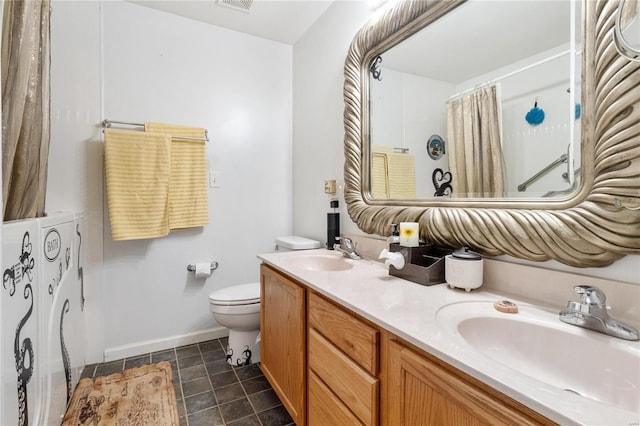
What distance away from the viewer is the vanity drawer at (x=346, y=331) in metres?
0.82

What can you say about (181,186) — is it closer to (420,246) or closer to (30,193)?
(30,193)

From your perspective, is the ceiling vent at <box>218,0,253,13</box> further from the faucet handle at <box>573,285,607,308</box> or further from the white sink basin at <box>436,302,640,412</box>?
the faucet handle at <box>573,285,607,308</box>

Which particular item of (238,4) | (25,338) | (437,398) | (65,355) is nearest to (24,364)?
(25,338)

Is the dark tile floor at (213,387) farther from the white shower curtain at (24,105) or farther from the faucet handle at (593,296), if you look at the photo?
the faucet handle at (593,296)

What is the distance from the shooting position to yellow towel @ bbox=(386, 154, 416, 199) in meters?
1.40

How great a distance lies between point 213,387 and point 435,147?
5.71ft

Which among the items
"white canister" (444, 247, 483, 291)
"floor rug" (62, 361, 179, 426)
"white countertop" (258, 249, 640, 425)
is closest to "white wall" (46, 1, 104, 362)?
"floor rug" (62, 361, 179, 426)

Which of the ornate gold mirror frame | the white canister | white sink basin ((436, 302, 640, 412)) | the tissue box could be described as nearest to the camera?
white sink basin ((436, 302, 640, 412))

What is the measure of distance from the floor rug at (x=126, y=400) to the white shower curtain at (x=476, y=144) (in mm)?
1708

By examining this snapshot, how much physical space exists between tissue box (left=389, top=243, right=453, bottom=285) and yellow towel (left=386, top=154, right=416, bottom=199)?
0.98 feet

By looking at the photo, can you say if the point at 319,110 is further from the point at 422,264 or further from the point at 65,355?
the point at 65,355

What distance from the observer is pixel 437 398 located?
634 millimetres

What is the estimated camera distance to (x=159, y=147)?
1928mm

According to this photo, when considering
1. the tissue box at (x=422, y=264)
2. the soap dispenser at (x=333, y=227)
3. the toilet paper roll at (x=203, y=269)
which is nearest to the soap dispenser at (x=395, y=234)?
the tissue box at (x=422, y=264)
